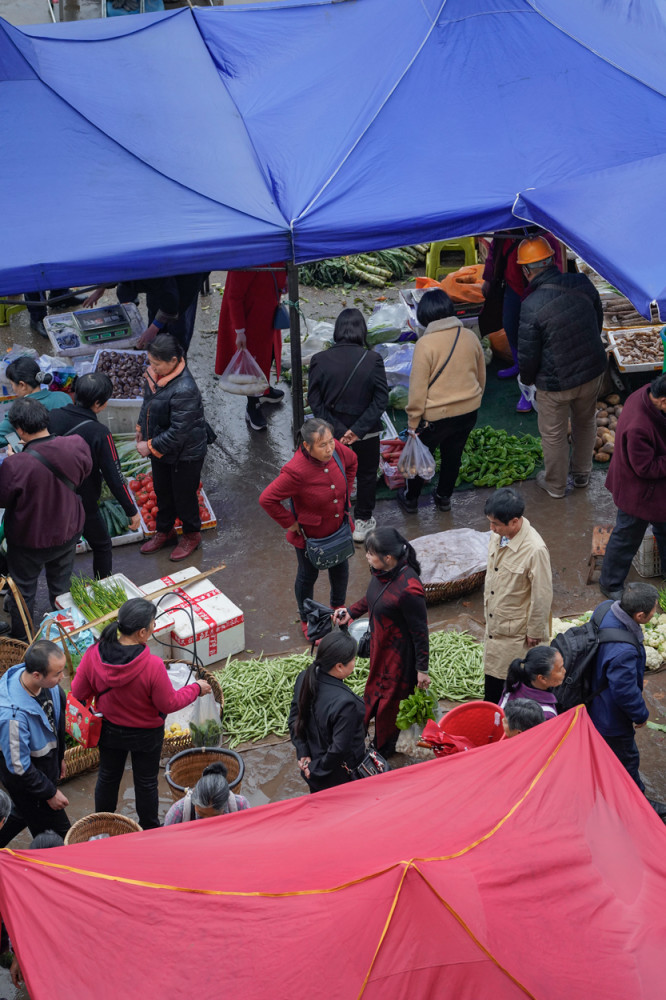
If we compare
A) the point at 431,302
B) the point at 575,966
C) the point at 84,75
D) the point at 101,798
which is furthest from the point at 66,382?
the point at 575,966

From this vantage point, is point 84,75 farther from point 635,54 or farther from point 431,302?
point 635,54

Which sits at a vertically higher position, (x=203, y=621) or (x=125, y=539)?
(x=203, y=621)

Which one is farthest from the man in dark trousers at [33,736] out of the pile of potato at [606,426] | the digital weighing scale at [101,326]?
the pile of potato at [606,426]

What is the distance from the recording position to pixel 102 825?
15.0ft

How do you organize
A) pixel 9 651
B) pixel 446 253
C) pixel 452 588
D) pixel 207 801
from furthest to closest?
pixel 446 253 < pixel 452 588 < pixel 9 651 < pixel 207 801

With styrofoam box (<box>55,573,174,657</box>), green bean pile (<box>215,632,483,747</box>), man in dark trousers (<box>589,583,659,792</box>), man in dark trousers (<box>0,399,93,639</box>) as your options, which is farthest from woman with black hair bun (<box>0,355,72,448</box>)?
man in dark trousers (<box>589,583,659,792</box>)

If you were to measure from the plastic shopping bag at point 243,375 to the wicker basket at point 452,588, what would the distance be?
101 inches

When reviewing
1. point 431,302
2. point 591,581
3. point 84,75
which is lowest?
point 591,581

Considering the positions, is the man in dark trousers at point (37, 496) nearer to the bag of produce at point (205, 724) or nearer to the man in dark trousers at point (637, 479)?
the bag of produce at point (205, 724)

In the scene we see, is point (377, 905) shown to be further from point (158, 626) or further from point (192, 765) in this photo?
point (158, 626)

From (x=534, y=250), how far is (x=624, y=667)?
3.97 meters

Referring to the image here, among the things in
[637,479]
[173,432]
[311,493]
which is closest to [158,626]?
[311,493]

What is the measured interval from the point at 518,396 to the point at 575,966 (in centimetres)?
688

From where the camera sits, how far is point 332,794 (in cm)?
382
